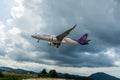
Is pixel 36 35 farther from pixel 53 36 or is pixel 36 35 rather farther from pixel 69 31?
pixel 69 31

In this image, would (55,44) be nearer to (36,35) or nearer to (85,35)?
(36,35)

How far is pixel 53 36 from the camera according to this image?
138 m

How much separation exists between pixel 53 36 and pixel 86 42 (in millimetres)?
18020

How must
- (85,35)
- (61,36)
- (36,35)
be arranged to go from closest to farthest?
1. (36,35)
2. (61,36)
3. (85,35)

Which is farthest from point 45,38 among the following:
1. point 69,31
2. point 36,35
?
point 69,31

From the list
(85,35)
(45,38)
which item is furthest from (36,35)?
(85,35)

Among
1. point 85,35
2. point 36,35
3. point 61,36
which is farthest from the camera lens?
point 85,35

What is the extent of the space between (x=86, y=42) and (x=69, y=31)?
10857mm

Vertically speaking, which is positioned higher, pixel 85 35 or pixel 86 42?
pixel 85 35

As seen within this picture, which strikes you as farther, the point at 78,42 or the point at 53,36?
the point at 78,42

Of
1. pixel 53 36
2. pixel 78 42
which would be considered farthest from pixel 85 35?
pixel 53 36

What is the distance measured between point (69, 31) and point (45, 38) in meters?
14.3

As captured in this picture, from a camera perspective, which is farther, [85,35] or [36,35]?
[85,35]

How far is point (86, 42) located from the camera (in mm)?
142375
